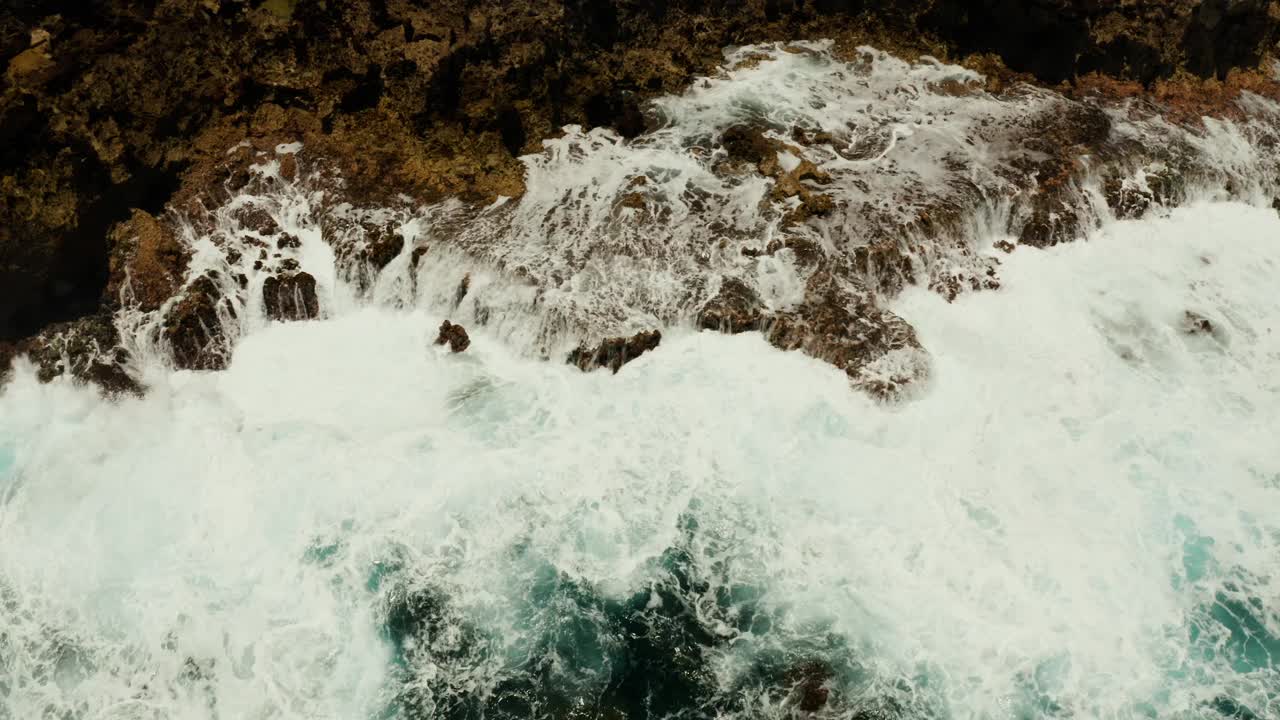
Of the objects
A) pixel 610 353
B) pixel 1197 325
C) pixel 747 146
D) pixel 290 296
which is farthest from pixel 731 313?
pixel 1197 325

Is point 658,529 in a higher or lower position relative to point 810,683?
higher

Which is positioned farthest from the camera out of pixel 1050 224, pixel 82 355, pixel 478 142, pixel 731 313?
pixel 478 142

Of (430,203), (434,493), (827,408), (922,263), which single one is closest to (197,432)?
(434,493)

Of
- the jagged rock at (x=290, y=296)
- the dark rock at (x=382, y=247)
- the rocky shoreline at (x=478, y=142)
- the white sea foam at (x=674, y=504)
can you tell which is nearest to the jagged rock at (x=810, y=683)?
the white sea foam at (x=674, y=504)

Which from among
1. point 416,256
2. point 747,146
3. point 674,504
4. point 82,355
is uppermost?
point 747,146

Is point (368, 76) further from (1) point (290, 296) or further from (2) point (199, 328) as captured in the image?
(2) point (199, 328)

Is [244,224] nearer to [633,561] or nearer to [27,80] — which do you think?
[27,80]

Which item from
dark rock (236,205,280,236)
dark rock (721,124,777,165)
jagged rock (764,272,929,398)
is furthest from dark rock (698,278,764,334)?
dark rock (236,205,280,236)
